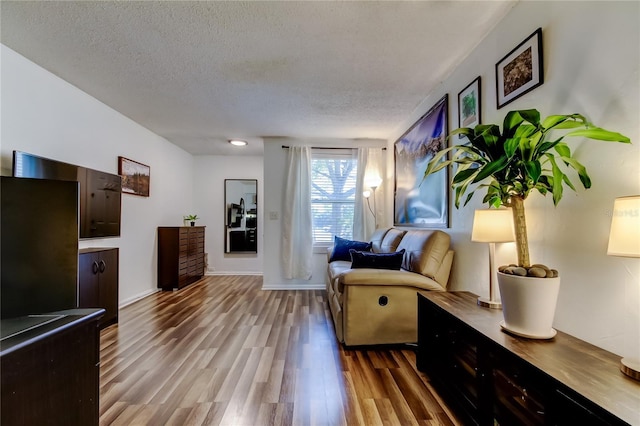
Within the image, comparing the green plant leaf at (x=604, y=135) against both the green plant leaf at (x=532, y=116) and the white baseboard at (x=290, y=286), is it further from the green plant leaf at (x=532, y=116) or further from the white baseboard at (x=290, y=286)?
the white baseboard at (x=290, y=286)

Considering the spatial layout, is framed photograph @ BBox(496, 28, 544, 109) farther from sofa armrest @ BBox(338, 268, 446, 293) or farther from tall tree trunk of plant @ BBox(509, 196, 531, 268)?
sofa armrest @ BBox(338, 268, 446, 293)

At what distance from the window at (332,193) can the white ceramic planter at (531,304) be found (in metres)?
3.43

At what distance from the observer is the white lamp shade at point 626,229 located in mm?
872

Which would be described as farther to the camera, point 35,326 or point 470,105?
point 470,105

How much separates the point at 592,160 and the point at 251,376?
88.1 inches

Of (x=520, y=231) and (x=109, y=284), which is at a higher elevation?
(x=520, y=231)

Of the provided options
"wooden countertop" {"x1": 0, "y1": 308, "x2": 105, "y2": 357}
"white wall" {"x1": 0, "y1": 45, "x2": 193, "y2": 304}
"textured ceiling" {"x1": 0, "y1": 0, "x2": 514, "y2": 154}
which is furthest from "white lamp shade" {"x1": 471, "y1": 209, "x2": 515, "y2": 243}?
"white wall" {"x1": 0, "y1": 45, "x2": 193, "y2": 304}

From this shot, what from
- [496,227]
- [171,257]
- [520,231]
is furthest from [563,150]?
[171,257]

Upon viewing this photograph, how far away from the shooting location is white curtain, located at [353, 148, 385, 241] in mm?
4551

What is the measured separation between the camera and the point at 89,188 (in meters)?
2.87

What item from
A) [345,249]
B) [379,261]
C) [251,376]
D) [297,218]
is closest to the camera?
[251,376]

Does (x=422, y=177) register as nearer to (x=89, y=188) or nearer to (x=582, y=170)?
(x=582, y=170)

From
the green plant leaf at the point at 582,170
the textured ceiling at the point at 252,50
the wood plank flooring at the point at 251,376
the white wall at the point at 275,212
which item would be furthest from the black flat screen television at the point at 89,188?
the green plant leaf at the point at 582,170

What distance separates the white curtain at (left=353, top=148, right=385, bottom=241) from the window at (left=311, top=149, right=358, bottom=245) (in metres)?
0.13
